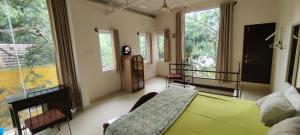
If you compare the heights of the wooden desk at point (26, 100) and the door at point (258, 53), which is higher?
the door at point (258, 53)

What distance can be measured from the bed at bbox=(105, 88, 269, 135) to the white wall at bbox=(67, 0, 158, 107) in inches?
89.6

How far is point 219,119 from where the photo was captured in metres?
1.61

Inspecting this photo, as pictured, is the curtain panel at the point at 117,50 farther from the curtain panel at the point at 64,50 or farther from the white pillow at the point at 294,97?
the white pillow at the point at 294,97

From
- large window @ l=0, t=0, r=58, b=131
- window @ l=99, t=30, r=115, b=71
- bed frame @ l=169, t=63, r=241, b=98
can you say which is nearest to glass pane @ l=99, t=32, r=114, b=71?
window @ l=99, t=30, r=115, b=71

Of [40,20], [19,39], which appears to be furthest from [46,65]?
[40,20]

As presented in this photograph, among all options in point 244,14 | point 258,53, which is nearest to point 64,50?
point 244,14

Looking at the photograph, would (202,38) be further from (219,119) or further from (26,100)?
(26,100)

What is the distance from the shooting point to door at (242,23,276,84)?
3.87 m

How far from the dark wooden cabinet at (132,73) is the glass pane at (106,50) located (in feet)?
1.44

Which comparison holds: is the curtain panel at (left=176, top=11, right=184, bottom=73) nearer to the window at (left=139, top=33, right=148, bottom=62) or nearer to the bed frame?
the bed frame

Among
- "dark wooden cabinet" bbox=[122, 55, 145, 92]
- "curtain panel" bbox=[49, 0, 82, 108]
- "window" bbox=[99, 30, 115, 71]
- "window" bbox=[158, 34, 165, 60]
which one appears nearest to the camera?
"curtain panel" bbox=[49, 0, 82, 108]

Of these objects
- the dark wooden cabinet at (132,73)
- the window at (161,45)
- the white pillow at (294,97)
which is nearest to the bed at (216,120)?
the white pillow at (294,97)

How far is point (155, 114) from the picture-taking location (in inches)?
68.0

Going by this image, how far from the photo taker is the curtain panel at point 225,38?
13.7ft
